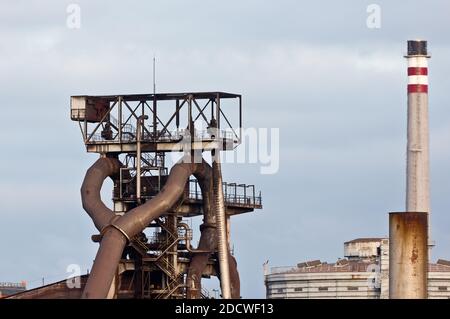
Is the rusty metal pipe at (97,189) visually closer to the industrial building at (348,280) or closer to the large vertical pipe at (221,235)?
the large vertical pipe at (221,235)

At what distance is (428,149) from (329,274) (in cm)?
1413

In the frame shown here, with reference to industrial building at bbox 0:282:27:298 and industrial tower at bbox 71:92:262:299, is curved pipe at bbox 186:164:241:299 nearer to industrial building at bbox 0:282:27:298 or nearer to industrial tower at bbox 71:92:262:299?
industrial tower at bbox 71:92:262:299

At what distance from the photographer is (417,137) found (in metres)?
128

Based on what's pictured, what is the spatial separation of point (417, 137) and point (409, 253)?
216 ft

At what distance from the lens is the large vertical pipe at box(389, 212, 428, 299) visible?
62.4 metres

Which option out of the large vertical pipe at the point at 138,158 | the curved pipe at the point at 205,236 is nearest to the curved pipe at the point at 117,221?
the curved pipe at the point at 205,236

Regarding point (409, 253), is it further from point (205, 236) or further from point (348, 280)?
point (348, 280)

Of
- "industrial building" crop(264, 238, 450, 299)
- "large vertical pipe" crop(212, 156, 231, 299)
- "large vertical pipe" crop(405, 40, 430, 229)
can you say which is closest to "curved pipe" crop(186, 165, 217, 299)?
"large vertical pipe" crop(212, 156, 231, 299)

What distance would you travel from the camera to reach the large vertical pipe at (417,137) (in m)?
126

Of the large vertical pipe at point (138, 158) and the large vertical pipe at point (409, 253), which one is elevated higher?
the large vertical pipe at point (138, 158)

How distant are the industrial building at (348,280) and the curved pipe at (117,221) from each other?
31565 millimetres
